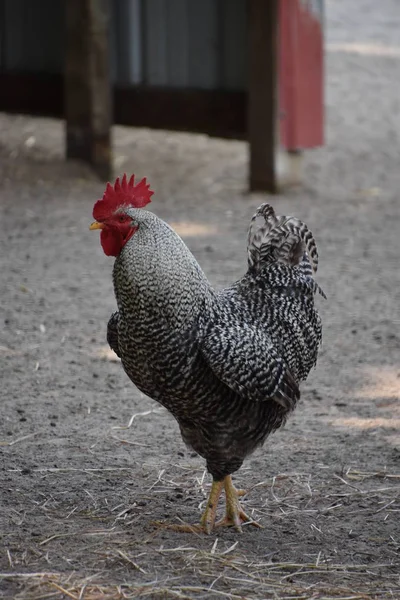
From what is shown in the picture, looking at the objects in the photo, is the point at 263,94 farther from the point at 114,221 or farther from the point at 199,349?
the point at 199,349

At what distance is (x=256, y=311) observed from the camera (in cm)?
458

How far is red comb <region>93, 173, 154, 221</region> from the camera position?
4.20m

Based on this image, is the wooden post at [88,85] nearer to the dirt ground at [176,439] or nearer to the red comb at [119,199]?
the dirt ground at [176,439]

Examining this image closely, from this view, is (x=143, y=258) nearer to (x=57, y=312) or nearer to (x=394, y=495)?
(x=394, y=495)

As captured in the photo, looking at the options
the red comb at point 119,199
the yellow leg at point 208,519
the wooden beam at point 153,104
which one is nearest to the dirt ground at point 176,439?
the yellow leg at point 208,519

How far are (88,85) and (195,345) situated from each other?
24.7 ft

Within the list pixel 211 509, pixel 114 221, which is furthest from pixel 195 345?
pixel 211 509

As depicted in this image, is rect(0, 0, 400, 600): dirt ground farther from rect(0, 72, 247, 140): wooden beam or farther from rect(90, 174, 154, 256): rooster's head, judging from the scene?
rect(90, 174, 154, 256): rooster's head

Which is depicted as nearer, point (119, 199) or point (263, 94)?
point (119, 199)

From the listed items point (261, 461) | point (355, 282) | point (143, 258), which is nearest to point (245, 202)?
point (355, 282)

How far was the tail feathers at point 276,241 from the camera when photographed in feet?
16.1

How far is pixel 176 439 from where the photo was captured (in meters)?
5.45

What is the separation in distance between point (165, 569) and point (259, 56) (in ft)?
23.9

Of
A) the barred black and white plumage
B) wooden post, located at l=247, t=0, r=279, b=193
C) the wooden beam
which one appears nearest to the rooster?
the barred black and white plumage
